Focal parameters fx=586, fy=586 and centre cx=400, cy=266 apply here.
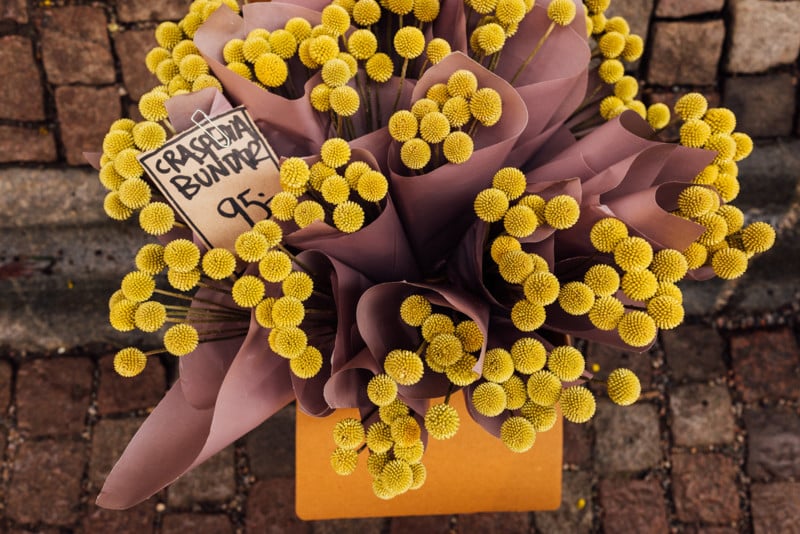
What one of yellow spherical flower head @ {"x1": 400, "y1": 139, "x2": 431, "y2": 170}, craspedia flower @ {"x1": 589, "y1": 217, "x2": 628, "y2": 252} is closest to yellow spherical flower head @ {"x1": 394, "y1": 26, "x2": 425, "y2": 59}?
yellow spherical flower head @ {"x1": 400, "y1": 139, "x2": 431, "y2": 170}

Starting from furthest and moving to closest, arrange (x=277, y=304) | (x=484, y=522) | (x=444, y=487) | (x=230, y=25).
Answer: (x=484, y=522) < (x=444, y=487) < (x=230, y=25) < (x=277, y=304)

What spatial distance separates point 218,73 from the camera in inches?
21.5

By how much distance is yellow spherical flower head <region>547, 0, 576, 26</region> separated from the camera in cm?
55

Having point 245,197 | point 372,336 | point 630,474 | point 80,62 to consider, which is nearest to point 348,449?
point 372,336

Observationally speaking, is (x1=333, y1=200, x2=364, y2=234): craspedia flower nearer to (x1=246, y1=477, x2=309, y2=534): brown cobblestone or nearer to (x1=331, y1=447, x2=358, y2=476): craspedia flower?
(x1=331, y1=447, x2=358, y2=476): craspedia flower

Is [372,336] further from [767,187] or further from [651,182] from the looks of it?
[767,187]

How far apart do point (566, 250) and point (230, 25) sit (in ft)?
1.31

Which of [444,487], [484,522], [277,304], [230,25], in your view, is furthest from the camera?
[484,522]

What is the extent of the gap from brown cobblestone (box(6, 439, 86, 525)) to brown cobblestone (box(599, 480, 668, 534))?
3.42 ft

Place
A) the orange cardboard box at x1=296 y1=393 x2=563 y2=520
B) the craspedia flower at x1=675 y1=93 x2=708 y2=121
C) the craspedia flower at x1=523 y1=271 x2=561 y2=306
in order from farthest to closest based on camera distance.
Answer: the orange cardboard box at x1=296 y1=393 x2=563 y2=520 → the craspedia flower at x1=675 y1=93 x2=708 y2=121 → the craspedia flower at x1=523 y1=271 x2=561 y2=306

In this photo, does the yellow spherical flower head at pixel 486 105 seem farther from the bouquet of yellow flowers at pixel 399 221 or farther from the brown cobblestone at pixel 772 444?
the brown cobblestone at pixel 772 444

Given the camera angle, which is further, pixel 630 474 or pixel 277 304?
pixel 630 474

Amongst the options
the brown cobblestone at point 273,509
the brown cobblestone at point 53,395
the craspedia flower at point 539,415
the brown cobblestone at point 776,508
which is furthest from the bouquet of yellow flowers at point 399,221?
the brown cobblestone at point 776,508

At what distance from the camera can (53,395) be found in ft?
3.93
